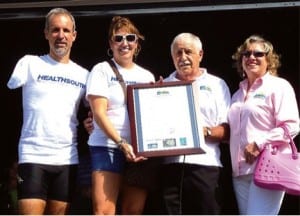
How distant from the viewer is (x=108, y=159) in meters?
3.64

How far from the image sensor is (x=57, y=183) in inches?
148

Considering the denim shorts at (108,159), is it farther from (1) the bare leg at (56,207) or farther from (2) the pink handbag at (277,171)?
(2) the pink handbag at (277,171)

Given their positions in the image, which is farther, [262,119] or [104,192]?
[262,119]

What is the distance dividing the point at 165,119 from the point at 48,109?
2.31 ft

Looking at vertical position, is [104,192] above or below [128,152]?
below

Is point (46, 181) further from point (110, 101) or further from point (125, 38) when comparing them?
point (125, 38)

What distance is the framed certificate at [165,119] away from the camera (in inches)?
141

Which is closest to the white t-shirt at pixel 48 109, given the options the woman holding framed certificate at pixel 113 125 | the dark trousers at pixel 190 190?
the woman holding framed certificate at pixel 113 125

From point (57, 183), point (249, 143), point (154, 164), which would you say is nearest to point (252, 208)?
point (249, 143)

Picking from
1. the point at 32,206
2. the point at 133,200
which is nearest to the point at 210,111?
the point at 133,200

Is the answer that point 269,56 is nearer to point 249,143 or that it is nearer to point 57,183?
point 249,143

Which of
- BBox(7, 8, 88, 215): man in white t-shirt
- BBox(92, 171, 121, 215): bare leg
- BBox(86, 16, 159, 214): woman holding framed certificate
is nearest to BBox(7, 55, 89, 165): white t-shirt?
BBox(7, 8, 88, 215): man in white t-shirt

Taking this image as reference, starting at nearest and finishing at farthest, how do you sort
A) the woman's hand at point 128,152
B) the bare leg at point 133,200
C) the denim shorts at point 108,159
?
1. the woman's hand at point 128,152
2. the denim shorts at point 108,159
3. the bare leg at point 133,200

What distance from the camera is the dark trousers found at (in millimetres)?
3670
